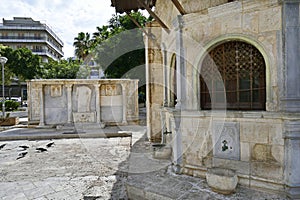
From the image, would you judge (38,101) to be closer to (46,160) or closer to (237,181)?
(46,160)

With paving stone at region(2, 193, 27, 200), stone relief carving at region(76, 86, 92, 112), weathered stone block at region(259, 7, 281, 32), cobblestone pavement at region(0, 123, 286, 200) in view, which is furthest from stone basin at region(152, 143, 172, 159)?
stone relief carving at region(76, 86, 92, 112)

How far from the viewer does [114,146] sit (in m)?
7.84

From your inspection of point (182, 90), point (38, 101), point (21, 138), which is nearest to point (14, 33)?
point (38, 101)

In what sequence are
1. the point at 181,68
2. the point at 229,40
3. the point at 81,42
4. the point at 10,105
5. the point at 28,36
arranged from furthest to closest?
the point at 28,36
the point at 81,42
the point at 10,105
the point at 181,68
the point at 229,40

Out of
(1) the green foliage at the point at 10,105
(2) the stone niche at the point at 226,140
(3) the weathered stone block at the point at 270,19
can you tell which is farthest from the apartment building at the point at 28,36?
(3) the weathered stone block at the point at 270,19

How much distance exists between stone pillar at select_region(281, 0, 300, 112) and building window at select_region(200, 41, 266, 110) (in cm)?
40

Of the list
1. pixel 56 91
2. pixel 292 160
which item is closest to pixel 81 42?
pixel 56 91

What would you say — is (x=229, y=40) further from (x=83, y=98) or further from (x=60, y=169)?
(x=83, y=98)

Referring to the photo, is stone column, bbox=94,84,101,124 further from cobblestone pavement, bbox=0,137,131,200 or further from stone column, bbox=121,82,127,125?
cobblestone pavement, bbox=0,137,131,200

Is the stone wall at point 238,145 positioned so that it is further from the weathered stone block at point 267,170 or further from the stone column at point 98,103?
the stone column at point 98,103

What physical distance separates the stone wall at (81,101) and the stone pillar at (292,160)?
9.48 metres

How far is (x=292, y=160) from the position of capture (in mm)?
3334

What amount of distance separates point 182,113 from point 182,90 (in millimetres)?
465

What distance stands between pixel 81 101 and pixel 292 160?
10512mm
